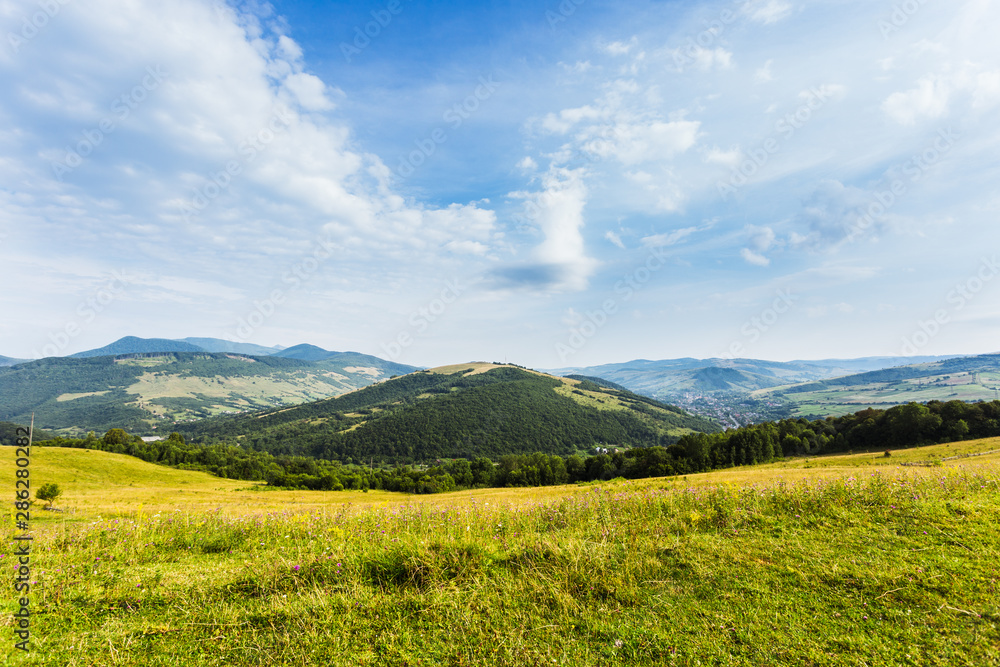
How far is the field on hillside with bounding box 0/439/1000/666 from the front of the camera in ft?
12.4

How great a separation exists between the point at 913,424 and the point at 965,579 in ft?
281

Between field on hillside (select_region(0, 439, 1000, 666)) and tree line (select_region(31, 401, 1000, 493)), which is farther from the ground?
field on hillside (select_region(0, 439, 1000, 666))

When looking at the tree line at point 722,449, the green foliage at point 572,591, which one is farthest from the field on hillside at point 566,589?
the tree line at point 722,449

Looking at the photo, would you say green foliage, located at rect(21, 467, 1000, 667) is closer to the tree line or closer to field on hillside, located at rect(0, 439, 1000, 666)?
field on hillside, located at rect(0, 439, 1000, 666)

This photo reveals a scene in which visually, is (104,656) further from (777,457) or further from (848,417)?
(848,417)

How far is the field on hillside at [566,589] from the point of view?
378cm

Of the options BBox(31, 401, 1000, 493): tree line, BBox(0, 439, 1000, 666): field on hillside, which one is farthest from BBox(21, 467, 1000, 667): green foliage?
BBox(31, 401, 1000, 493): tree line

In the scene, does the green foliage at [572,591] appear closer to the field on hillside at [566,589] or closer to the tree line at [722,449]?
the field on hillside at [566,589]

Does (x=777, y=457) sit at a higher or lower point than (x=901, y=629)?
lower

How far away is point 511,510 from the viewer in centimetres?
935

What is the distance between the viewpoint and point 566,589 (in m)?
4.95

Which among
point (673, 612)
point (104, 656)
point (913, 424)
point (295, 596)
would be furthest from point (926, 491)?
point (913, 424)

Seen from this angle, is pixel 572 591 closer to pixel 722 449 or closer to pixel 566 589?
pixel 566 589

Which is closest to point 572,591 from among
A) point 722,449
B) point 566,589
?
point 566,589
